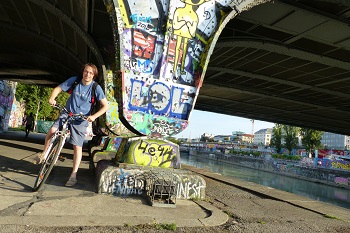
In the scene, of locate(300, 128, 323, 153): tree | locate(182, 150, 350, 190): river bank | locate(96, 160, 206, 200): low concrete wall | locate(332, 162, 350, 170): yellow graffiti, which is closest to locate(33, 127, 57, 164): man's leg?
locate(96, 160, 206, 200): low concrete wall

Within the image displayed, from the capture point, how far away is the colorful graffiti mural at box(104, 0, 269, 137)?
534 cm

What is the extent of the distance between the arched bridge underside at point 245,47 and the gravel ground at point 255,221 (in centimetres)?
774

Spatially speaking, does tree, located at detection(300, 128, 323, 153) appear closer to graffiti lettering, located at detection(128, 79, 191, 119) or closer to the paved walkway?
graffiti lettering, located at detection(128, 79, 191, 119)

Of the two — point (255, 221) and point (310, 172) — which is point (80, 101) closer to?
point (255, 221)

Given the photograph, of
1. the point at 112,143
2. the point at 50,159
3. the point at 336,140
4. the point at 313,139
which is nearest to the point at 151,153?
the point at 50,159

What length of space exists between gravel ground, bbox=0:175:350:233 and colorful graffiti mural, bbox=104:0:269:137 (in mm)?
1707

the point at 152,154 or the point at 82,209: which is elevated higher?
A: the point at 152,154

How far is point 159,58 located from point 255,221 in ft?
11.0

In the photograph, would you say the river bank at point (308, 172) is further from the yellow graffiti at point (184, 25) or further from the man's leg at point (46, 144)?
the man's leg at point (46, 144)

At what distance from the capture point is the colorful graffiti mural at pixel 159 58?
534 centimetres

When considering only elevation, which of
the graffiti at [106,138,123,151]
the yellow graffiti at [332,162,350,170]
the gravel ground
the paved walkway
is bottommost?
the yellow graffiti at [332,162,350,170]

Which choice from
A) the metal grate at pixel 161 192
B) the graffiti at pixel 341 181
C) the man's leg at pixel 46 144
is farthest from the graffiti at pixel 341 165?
the man's leg at pixel 46 144

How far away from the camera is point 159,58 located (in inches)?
220

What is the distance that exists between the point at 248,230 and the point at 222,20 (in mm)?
4447
